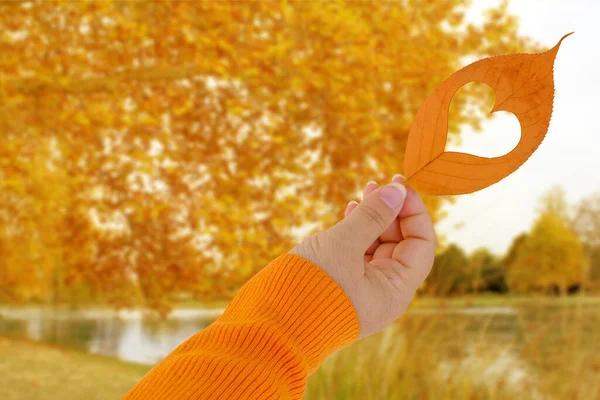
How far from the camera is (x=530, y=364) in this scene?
2859 millimetres

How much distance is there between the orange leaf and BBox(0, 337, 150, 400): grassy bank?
4424mm

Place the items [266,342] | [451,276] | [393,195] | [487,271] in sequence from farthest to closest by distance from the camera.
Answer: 1. [487,271]
2. [451,276]
3. [393,195]
4. [266,342]

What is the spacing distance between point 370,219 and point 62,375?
19.0 ft

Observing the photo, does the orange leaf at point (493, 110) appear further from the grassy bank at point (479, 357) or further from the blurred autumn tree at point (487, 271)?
the blurred autumn tree at point (487, 271)

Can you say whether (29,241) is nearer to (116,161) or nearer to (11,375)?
(11,375)

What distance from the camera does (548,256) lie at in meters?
4.10

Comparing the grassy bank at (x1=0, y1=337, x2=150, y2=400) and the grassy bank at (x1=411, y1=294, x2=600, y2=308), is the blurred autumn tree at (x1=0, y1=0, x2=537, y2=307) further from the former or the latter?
the grassy bank at (x1=0, y1=337, x2=150, y2=400)

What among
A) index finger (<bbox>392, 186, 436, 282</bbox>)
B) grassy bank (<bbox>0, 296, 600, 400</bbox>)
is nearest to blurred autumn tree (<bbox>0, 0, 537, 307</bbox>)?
grassy bank (<bbox>0, 296, 600, 400</bbox>)

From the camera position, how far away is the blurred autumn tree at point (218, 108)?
3.31m

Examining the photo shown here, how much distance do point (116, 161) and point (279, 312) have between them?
3256 millimetres

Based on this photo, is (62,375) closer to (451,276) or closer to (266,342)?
(451,276)

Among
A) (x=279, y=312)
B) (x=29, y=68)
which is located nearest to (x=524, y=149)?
(x=279, y=312)

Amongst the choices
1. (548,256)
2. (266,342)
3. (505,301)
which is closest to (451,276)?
(505,301)

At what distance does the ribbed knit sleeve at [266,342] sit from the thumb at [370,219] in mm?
65
